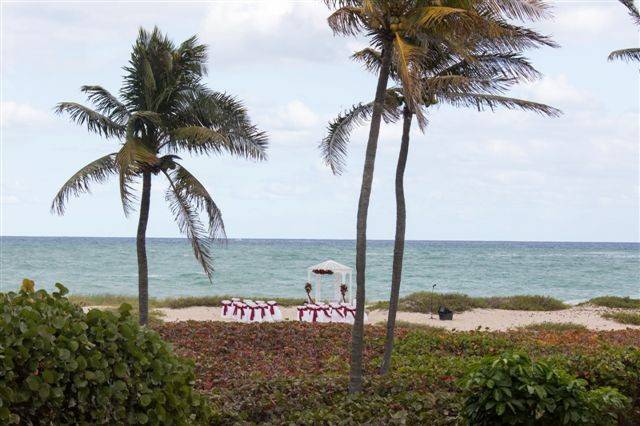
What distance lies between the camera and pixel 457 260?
9538 cm

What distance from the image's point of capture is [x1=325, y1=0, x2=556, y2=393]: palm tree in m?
10.4

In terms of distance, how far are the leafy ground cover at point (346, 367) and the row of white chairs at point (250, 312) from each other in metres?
3.63

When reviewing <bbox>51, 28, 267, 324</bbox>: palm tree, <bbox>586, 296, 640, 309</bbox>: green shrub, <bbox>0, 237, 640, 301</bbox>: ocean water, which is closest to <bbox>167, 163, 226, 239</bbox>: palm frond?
<bbox>51, 28, 267, 324</bbox>: palm tree

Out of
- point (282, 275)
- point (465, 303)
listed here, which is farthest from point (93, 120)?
point (282, 275)

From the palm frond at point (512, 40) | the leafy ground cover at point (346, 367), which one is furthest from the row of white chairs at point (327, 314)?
the palm frond at point (512, 40)

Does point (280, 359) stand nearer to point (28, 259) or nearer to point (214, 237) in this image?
point (214, 237)

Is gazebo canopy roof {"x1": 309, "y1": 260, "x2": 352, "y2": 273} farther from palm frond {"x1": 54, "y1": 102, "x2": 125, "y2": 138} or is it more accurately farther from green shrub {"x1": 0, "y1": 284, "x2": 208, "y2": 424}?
green shrub {"x1": 0, "y1": 284, "x2": 208, "y2": 424}

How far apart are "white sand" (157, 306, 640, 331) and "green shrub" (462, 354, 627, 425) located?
18442 mm

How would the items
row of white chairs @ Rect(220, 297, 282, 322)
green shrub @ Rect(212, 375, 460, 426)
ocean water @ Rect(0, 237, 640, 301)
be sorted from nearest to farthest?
green shrub @ Rect(212, 375, 460, 426) → row of white chairs @ Rect(220, 297, 282, 322) → ocean water @ Rect(0, 237, 640, 301)

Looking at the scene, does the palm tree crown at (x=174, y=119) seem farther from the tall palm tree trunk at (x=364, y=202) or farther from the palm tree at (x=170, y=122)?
the tall palm tree trunk at (x=364, y=202)

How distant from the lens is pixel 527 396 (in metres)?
7.46

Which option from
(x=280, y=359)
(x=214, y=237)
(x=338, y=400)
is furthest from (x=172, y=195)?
(x=338, y=400)

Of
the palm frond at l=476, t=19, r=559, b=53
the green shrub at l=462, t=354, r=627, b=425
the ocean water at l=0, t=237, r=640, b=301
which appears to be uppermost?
the palm frond at l=476, t=19, r=559, b=53

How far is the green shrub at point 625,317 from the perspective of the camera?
2730 centimetres
